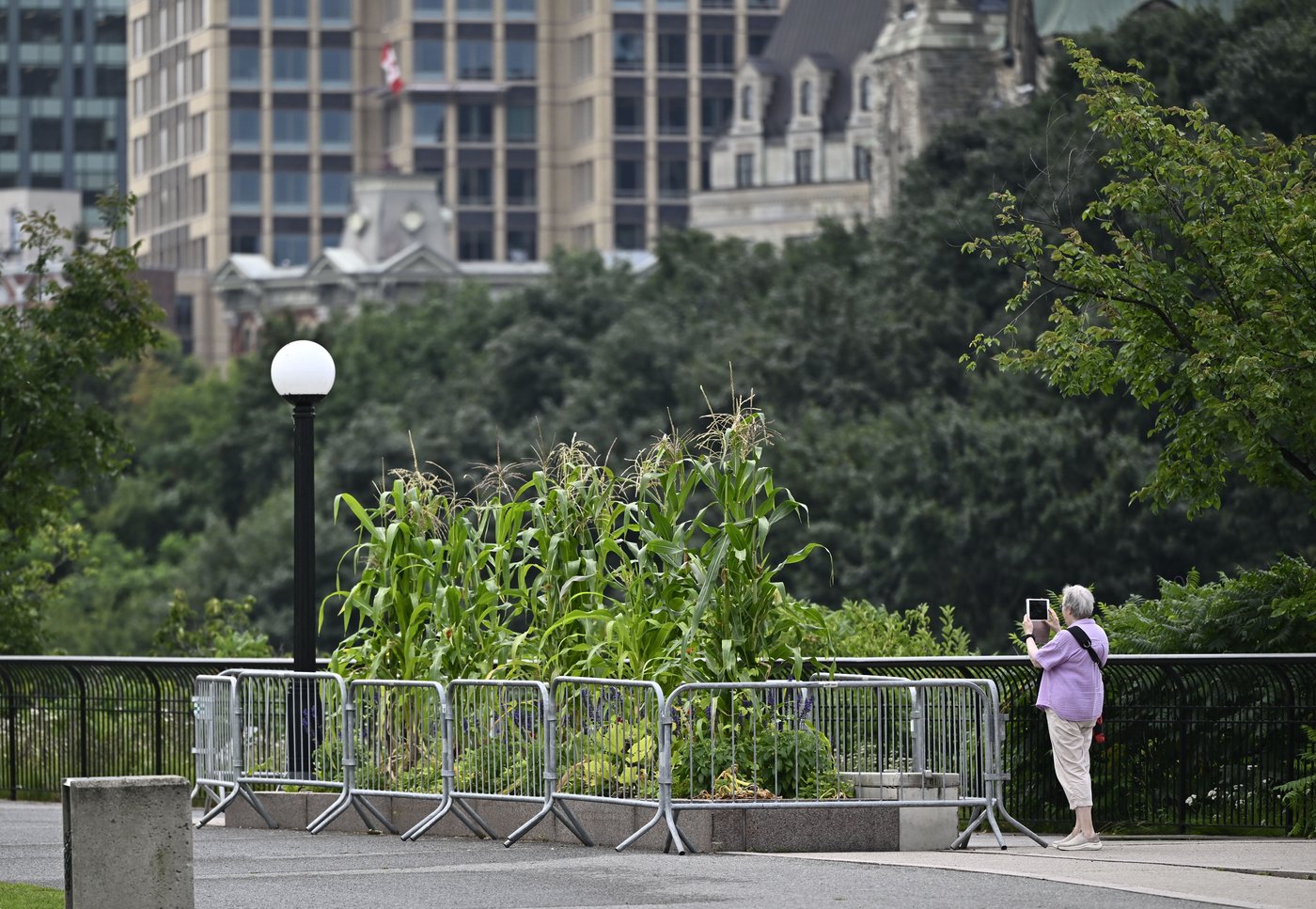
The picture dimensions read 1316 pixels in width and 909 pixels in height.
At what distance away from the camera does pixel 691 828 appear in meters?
15.0

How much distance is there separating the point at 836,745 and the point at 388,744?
2938 mm

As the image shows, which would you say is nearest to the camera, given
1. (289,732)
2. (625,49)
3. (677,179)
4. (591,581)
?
(289,732)

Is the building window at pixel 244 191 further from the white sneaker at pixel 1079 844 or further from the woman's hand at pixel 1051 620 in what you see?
the white sneaker at pixel 1079 844

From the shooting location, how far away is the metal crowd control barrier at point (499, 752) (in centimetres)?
1569

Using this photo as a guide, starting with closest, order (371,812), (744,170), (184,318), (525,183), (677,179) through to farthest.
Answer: (371,812) → (744,170) → (184,318) → (677,179) → (525,183)

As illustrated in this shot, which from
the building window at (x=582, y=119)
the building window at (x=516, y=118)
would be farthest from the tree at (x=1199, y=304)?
the building window at (x=516, y=118)

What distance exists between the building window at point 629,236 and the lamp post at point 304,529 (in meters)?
161

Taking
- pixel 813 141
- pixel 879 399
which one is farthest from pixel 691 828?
pixel 813 141

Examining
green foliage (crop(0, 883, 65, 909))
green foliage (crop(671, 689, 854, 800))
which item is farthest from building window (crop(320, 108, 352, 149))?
green foliage (crop(0, 883, 65, 909))

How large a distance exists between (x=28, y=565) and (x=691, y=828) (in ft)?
65.9

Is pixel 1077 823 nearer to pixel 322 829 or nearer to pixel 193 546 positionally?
pixel 322 829

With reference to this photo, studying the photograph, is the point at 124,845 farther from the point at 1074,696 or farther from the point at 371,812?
the point at 1074,696

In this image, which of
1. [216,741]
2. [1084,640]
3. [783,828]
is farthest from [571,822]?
[216,741]

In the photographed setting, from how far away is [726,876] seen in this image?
13.7 m
